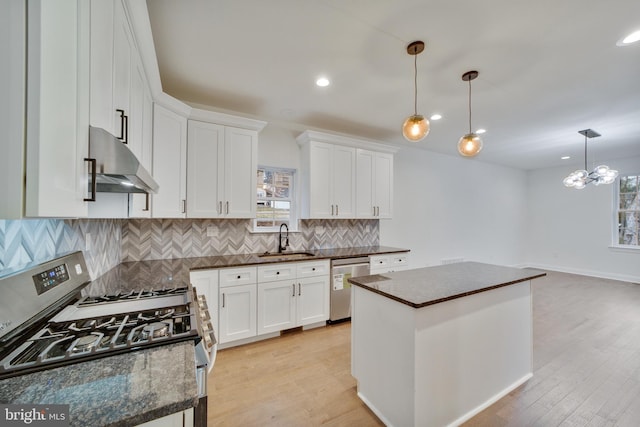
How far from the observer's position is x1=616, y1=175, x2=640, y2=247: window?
5730 mm

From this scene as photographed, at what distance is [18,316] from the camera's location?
961 mm

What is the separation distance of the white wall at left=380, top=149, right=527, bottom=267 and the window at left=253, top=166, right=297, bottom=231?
1.74m

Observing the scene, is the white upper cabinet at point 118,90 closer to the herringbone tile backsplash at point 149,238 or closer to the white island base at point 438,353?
the herringbone tile backsplash at point 149,238

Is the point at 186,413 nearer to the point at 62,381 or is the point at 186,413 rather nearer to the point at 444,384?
the point at 62,381

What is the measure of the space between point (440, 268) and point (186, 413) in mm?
2181

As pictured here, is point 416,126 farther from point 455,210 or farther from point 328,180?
point 455,210

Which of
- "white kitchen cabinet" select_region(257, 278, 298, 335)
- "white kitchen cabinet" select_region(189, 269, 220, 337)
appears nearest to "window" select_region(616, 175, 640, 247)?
"white kitchen cabinet" select_region(257, 278, 298, 335)

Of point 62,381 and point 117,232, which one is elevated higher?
point 117,232

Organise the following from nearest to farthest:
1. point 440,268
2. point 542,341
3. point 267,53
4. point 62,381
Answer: point 62,381
point 267,53
point 440,268
point 542,341

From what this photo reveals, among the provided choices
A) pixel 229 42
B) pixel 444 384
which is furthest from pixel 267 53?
pixel 444 384

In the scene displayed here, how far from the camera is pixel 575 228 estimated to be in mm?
6469

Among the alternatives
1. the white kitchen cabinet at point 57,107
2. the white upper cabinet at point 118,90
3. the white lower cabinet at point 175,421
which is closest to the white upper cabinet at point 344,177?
the white upper cabinet at point 118,90

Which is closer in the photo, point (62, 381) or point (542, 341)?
point (62, 381)

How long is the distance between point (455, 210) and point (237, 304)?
15.9 ft
